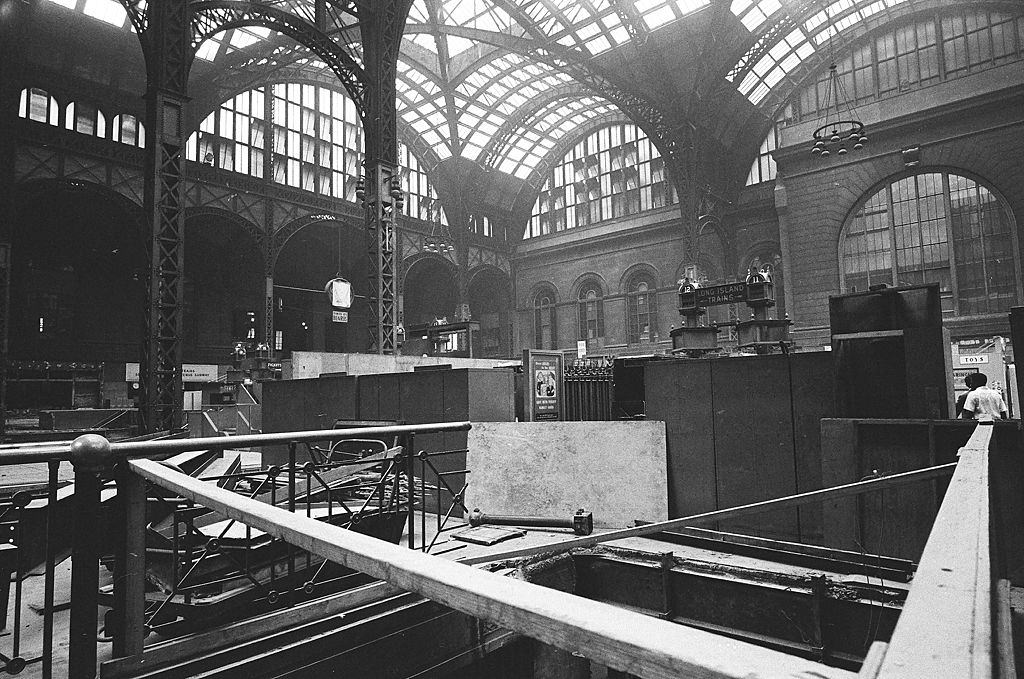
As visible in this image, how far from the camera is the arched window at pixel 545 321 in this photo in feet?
121

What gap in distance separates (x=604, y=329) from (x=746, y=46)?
15.6 meters

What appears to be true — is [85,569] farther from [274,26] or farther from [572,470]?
[274,26]

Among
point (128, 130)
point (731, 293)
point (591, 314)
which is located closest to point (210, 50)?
point (128, 130)

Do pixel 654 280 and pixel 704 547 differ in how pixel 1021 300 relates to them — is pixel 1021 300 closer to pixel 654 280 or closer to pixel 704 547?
pixel 654 280

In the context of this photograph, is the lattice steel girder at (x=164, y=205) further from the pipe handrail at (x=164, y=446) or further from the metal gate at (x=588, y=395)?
the pipe handrail at (x=164, y=446)

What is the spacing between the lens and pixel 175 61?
561 inches

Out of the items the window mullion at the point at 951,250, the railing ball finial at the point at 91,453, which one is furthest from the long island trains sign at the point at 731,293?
the window mullion at the point at 951,250

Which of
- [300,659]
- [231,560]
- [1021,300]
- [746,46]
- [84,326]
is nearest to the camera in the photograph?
[300,659]

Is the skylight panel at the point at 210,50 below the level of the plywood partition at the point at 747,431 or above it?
above

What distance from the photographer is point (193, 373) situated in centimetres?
2595

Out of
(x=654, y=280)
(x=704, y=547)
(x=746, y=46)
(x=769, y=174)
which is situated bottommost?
(x=704, y=547)

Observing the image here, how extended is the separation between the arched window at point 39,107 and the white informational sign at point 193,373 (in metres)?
9.48

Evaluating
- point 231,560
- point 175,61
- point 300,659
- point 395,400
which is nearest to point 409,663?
point 300,659

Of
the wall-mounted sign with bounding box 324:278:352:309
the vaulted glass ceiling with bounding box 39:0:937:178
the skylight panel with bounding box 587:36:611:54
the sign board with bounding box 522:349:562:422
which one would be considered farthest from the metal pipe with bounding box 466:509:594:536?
the skylight panel with bounding box 587:36:611:54
